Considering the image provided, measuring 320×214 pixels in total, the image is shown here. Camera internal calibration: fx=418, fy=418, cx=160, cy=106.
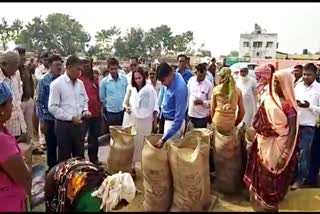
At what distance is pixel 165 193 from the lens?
394 centimetres

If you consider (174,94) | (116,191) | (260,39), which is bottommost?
(116,191)

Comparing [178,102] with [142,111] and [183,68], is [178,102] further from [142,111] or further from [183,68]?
[183,68]

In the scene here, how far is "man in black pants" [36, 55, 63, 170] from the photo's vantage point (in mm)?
5016

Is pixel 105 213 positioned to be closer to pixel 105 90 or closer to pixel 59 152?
pixel 59 152

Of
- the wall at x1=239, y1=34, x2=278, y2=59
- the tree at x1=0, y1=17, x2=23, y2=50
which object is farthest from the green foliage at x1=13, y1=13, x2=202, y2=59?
the wall at x1=239, y1=34, x2=278, y2=59

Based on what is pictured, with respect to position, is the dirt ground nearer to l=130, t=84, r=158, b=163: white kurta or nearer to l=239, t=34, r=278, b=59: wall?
l=130, t=84, r=158, b=163: white kurta

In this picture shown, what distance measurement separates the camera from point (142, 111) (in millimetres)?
5141

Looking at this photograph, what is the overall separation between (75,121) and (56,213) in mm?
1665

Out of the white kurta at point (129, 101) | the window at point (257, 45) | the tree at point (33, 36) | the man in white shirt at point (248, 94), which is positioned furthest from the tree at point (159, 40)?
the white kurta at point (129, 101)

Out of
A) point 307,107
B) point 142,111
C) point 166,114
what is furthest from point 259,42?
point 166,114

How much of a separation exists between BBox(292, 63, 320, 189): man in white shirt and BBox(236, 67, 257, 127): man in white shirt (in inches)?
74.8

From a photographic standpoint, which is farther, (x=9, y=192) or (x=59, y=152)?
(x=59, y=152)

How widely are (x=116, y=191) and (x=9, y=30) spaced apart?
44.0 m

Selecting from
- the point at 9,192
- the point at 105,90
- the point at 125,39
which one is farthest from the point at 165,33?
the point at 9,192
